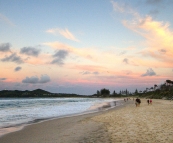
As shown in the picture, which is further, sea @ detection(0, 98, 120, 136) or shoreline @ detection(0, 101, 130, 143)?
sea @ detection(0, 98, 120, 136)

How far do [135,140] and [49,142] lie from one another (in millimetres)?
4912

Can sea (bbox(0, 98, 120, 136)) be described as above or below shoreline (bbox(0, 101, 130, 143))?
below

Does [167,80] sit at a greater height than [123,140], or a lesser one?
greater

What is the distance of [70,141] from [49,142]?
1.26 m

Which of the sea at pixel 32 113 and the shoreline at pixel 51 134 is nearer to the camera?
the shoreline at pixel 51 134

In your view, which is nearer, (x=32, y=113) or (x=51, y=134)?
(x=51, y=134)

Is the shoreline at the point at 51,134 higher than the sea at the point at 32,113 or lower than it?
higher

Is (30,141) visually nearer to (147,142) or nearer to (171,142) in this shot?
(147,142)

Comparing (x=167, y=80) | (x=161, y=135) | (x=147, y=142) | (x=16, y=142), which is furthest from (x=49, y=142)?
(x=167, y=80)

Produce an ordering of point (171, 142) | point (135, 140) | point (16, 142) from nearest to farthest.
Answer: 1. point (171, 142)
2. point (135, 140)
3. point (16, 142)

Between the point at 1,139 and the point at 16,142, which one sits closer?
the point at 16,142

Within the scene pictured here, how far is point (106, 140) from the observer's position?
10242mm

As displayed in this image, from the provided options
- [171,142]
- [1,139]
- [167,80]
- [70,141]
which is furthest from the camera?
[167,80]

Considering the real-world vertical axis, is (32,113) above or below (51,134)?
below
